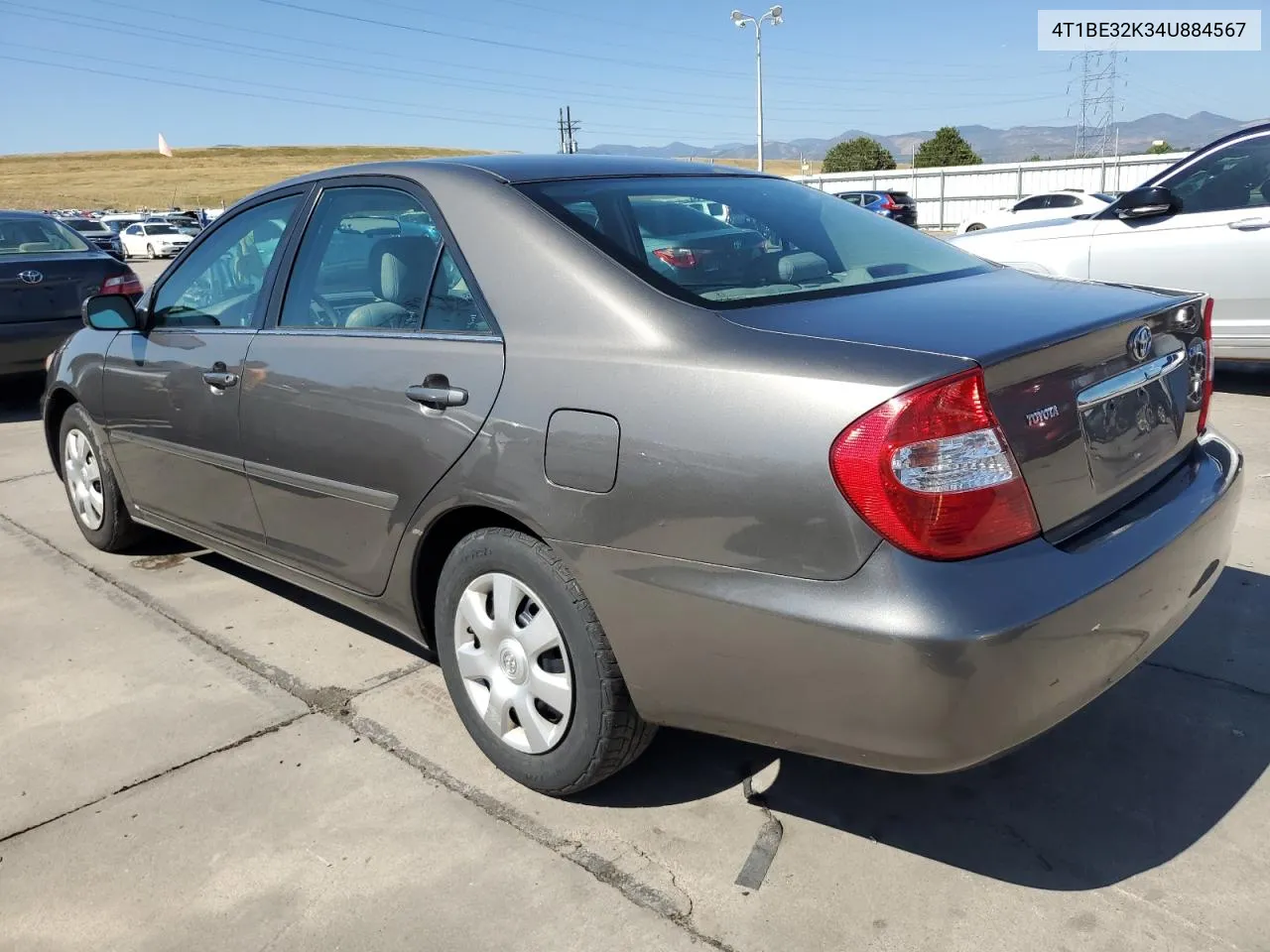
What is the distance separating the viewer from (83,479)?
15.6 ft

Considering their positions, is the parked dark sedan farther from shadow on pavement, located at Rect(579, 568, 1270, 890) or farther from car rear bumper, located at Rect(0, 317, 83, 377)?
shadow on pavement, located at Rect(579, 568, 1270, 890)

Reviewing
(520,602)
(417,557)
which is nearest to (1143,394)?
(520,602)

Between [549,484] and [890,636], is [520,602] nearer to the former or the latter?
[549,484]

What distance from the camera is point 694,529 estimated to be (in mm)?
2146

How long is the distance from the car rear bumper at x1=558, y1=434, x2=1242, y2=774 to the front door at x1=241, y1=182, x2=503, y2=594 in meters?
0.58

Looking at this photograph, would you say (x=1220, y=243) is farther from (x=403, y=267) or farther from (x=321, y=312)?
(x=321, y=312)

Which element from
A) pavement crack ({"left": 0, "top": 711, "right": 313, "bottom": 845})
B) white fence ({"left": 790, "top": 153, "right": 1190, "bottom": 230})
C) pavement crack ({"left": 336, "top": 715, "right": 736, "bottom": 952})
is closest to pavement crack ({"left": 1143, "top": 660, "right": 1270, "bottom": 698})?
pavement crack ({"left": 336, "top": 715, "right": 736, "bottom": 952})

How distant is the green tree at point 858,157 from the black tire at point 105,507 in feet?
202

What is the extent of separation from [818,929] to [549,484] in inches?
43.5

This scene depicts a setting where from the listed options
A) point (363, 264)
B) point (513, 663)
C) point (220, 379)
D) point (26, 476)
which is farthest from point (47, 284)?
point (513, 663)

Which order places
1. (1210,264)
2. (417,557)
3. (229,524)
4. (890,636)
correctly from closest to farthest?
(890,636), (417,557), (229,524), (1210,264)

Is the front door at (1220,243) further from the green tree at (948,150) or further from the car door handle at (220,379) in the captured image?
the green tree at (948,150)

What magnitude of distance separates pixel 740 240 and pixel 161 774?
2172mm

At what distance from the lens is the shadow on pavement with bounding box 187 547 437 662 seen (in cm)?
375
